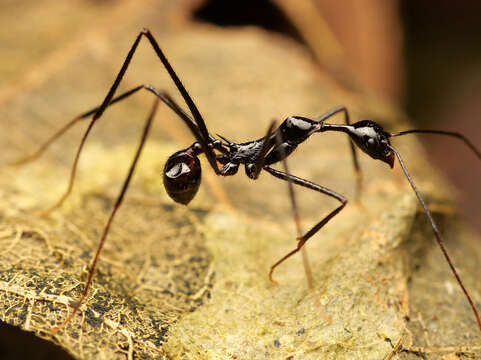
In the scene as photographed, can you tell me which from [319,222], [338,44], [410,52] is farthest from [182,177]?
[410,52]

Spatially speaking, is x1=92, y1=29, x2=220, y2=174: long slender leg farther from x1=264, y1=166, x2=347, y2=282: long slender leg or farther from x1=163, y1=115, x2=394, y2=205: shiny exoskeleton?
x1=264, y1=166, x2=347, y2=282: long slender leg

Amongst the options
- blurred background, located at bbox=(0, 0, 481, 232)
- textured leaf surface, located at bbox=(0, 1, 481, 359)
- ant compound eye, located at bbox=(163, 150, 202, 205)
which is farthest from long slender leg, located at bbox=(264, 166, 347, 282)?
blurred background, located at bbox=(0, 0, 481, 232)

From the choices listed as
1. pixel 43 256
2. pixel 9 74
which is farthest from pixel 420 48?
pixel 43 256

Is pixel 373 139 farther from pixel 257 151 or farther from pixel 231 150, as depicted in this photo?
pixel 231 150

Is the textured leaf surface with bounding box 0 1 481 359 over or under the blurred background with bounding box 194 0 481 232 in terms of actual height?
under

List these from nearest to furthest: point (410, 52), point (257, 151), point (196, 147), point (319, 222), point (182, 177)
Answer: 1. point (319, 222)
2. point (182, 177)
3. point (196, 147)
4. point (257, 151)
5. point (410, 52)

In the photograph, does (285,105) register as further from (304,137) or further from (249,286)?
(249,286)
